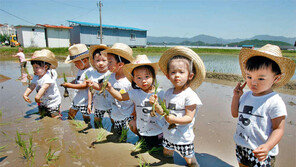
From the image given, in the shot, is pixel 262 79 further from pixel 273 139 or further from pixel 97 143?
pixel 97 143

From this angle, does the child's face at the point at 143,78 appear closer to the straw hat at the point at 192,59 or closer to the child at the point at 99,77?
the straw hat at the point at 192,59

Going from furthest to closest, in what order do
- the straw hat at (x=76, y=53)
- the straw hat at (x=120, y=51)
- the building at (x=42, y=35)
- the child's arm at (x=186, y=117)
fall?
the building at (x=42, y=35)
the straw hat at (x=76, y=53)
the straw hat at (x=120, y=51)
the child's arm at (x=186, y=117)

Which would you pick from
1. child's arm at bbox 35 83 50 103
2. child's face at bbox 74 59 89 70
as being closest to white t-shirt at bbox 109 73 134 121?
child's face at bbox 74 59 89 70

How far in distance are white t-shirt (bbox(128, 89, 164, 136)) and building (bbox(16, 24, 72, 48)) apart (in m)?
29.4

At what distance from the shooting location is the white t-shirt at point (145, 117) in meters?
2.30

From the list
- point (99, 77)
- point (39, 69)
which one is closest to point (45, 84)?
point (39, 69)

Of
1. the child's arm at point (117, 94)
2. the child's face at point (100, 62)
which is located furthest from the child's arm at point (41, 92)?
the child's arm at point (117, 94)

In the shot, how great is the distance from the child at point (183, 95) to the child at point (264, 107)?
1.64 feet

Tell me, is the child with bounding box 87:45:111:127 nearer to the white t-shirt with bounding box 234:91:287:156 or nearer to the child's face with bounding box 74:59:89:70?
the child's face with bounding box 74:59:89:70

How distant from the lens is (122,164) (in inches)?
86.0

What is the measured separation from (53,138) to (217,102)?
4183 millimetres

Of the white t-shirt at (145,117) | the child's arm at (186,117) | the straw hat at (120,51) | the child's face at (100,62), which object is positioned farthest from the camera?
the child's face at (100,62)

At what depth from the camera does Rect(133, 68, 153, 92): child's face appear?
222cm

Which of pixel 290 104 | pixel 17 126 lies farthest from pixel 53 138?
pixel 290 104
